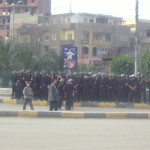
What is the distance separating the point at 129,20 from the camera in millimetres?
85500

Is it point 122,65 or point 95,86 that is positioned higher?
point 122,65

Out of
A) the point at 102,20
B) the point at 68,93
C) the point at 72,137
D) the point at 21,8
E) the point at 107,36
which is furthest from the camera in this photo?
the point at 21,8

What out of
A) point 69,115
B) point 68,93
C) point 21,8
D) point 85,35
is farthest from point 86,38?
point 69,115

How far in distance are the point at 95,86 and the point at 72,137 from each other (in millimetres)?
11394

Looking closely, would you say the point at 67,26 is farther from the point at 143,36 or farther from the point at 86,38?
the point at 143,36

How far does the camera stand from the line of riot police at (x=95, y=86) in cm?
2172

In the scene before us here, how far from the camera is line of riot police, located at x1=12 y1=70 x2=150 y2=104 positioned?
2172 cm

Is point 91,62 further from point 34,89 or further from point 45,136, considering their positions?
point 45,136

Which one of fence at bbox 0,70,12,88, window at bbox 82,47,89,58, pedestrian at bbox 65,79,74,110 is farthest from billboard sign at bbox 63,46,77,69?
window at bbox 82,47,89,58

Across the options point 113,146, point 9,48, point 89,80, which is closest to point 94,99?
point 89,80

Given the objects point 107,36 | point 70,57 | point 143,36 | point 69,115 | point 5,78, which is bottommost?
point 69,115

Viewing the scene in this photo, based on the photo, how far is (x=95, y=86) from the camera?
21.9 metres

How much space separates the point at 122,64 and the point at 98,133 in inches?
1425

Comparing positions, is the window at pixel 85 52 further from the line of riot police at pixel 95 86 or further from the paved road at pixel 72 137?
the paved road at pixel 72 137
